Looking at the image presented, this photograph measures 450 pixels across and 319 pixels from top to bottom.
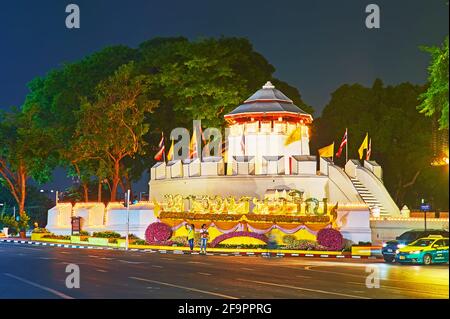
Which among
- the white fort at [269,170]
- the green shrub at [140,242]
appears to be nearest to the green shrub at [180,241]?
the green shrub at [140,242]

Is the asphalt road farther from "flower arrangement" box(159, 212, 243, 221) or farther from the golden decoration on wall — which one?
"flower arrangement" box(159, 212, 243, 221)

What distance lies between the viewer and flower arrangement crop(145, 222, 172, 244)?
44.5 metres

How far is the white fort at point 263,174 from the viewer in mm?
47656

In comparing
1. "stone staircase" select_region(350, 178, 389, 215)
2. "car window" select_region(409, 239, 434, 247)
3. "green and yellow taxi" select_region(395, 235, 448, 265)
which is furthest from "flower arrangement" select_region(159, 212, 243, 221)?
"car window" select_region(409, 239, 434, 247)

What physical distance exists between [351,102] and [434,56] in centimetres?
4109

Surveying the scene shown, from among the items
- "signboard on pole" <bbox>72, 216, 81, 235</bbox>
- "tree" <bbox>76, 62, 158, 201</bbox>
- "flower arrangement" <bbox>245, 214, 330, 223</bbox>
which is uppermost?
"tree" <bbox>76, 62, 158, 201</bbox>

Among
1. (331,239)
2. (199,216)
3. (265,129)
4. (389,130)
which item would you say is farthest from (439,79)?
(389,130)

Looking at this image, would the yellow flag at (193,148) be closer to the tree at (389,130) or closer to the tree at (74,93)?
the tree at (74,93)

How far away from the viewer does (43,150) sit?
57.2m

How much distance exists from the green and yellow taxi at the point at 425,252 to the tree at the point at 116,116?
2815cm

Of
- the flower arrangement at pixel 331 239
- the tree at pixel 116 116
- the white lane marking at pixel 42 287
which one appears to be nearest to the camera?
the white lane marking at pixel 42 287

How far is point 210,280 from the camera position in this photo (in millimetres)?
21547

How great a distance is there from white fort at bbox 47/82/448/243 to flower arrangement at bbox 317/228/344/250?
3236 millimetres
